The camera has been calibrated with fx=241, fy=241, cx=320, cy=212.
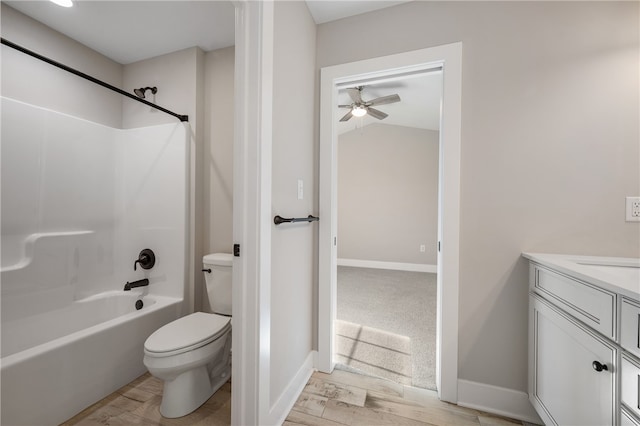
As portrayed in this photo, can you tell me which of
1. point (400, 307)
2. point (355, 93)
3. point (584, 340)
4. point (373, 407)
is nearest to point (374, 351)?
point (373, 407)

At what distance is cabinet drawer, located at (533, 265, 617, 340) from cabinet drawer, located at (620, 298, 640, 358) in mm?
34

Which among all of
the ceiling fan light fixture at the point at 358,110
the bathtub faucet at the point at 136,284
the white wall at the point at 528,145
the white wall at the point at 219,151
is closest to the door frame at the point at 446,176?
the white wall at the point at 528,145

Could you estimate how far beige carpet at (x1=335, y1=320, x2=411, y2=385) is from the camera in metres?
1.76

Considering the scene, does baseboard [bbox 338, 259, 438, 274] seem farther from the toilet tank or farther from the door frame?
the toilet tank

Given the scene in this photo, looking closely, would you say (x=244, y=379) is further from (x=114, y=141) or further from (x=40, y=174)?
(x=114, y=141)

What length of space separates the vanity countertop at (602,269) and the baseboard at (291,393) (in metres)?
1.49

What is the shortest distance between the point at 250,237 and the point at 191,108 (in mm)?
1570

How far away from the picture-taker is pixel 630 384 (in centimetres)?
75

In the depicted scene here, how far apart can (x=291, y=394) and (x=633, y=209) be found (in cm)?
209

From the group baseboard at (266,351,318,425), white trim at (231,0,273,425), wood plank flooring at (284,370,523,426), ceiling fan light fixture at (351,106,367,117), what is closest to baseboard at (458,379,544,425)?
wood plank flooring at (284,370,523,426)

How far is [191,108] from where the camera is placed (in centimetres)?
204

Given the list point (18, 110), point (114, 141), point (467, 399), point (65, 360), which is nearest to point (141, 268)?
point (65, 360)

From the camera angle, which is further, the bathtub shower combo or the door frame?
the door frame

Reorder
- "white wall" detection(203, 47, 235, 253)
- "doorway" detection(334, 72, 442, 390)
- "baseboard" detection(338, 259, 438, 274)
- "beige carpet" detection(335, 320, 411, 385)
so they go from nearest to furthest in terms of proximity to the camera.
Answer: "beige carpet" detection(335, 320, 411, 385), "white wall" detection(203, 47, 235, 253), "doorway" detection(334, 72, 442, 390), "baseboard" detection(338, 259, 438, 274)
